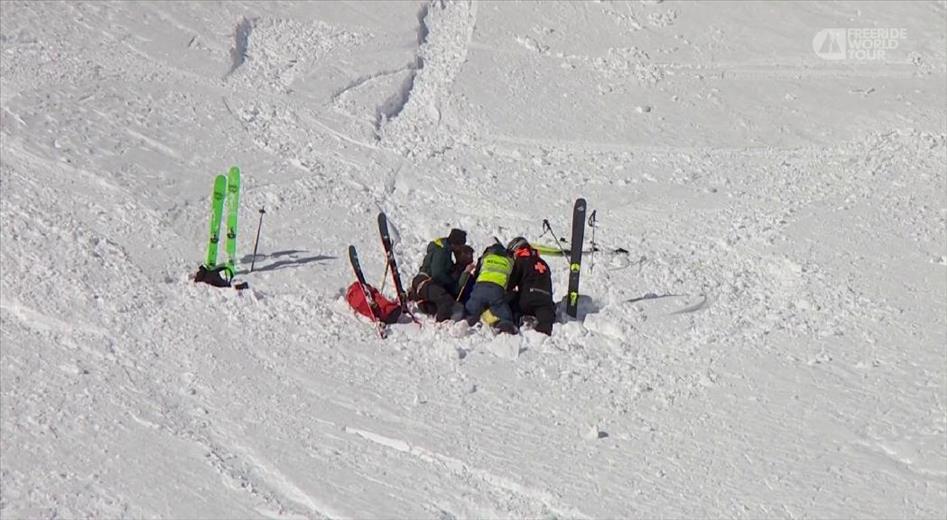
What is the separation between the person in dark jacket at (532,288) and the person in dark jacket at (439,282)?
0.53 m

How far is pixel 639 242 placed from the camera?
1526 cm

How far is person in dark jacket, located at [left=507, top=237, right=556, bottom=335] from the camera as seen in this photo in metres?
12.8

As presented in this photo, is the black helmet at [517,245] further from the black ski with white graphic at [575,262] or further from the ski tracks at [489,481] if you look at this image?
the ski tracks at [489,481]

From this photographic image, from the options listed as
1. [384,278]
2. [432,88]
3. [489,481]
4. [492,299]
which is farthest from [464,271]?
[432,88]

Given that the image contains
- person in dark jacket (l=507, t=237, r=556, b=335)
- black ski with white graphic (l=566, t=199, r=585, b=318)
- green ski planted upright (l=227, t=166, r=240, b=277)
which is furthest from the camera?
green ski planted upright (l=227, t=166, r=240, b=277)

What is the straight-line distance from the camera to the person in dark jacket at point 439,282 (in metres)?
12.8

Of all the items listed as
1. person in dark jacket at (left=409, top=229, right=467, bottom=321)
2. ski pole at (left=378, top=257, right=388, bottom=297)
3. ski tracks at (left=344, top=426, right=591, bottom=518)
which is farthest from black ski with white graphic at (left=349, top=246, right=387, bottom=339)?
ski tracks at (left=344, top=426, right=591, bottom=518)

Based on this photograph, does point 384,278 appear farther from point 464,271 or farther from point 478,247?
point 478,247

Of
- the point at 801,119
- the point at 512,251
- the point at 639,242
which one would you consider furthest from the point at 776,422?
the point at 801,119

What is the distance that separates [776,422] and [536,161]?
6.30 metres

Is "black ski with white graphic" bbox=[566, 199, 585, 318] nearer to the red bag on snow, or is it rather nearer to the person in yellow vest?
the person in yellow vest

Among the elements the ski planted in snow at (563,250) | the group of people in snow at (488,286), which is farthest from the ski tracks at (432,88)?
the group of people in snow at (488,286)

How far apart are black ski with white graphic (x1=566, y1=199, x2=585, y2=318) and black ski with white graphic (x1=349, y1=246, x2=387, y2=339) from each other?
175cm

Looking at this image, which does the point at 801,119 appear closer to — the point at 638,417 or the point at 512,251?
the point at 512,251
